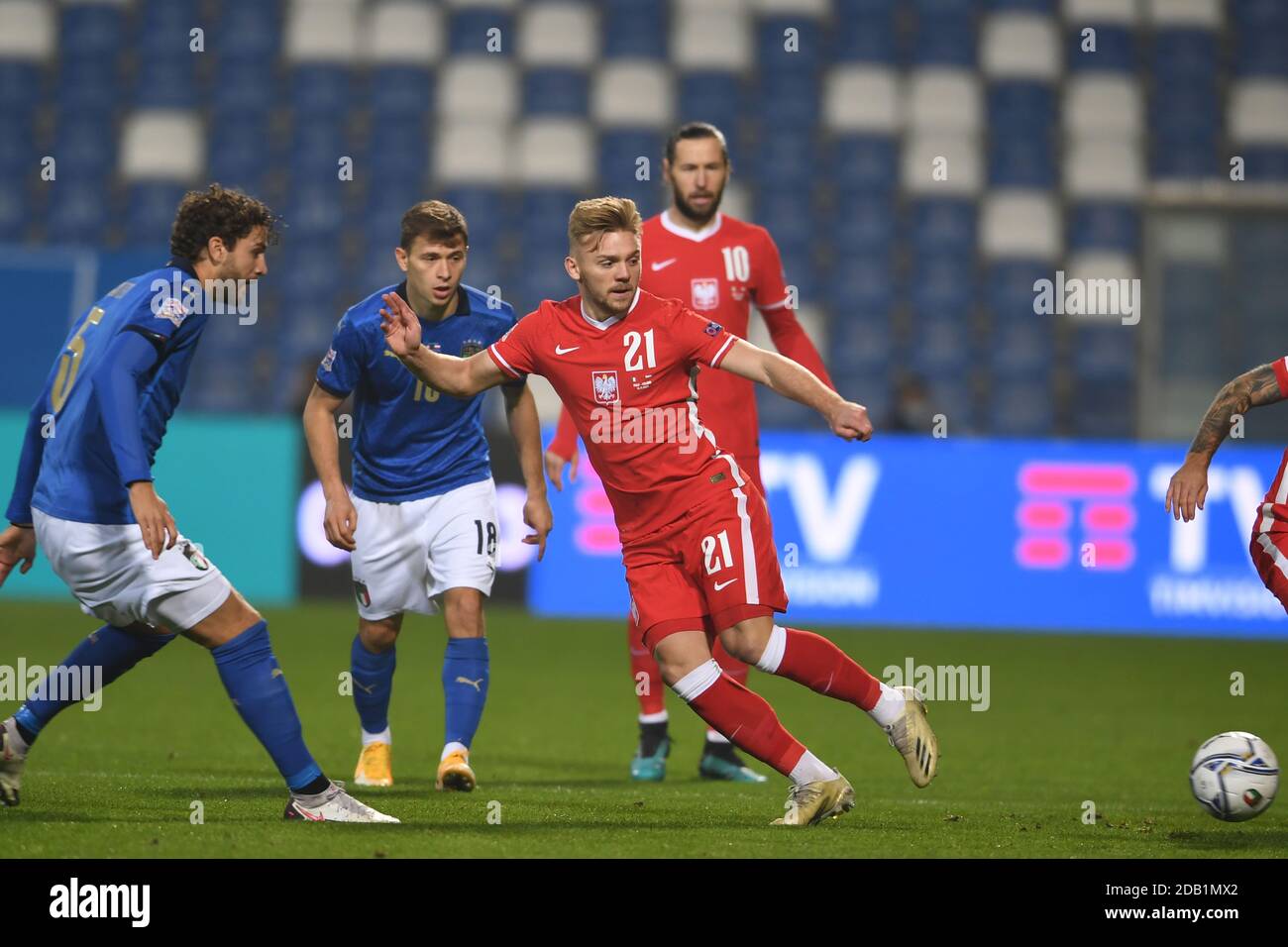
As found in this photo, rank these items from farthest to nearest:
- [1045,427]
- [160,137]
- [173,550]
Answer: [160,137]
[1045,427]
[173,550]

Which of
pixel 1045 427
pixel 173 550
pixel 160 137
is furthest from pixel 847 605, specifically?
pixel 160 137

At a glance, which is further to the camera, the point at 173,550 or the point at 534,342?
the point at 534,342

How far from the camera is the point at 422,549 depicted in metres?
5.68

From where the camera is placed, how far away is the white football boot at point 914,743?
194 inches

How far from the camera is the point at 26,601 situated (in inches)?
494

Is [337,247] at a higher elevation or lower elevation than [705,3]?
lower

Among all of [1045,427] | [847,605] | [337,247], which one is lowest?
[847,605]

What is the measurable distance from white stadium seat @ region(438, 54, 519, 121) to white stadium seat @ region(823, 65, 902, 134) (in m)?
3.19

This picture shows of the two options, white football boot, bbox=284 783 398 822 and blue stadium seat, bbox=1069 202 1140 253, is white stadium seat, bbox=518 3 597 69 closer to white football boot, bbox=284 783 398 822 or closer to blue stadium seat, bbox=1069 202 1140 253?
blue stadium seat, bbox=1069 202 1140 253

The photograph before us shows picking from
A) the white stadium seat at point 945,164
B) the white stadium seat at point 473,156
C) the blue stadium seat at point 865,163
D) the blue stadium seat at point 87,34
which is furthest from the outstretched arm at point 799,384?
the blue stadium seat at point 87,34

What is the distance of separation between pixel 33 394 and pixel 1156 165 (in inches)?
433

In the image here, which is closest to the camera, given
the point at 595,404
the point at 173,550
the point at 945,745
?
the point at 173,550

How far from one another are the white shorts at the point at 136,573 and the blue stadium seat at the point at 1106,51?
1485 centimetres

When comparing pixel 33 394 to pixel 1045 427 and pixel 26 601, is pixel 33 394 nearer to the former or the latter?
pixel 26 601
